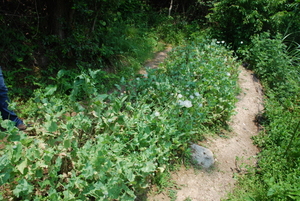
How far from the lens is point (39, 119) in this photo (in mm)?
2930

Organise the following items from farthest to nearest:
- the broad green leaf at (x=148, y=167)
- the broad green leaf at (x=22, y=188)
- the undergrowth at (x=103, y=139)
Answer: the broad green leaf at (x=148, y=167)
the undergrowth at (x=103, y=139)
the broad green leaf at (x=22, y=188)

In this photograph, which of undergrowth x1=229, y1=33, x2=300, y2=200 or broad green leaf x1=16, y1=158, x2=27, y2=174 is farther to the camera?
undergrowth x1=229, y1=33, x2=300, y2=200

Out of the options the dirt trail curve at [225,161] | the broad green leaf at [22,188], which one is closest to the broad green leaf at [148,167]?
the dirt trail curve at [225,161]

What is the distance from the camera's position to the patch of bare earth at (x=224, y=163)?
3.05 meters

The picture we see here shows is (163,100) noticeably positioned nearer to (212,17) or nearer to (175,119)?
(175,119)

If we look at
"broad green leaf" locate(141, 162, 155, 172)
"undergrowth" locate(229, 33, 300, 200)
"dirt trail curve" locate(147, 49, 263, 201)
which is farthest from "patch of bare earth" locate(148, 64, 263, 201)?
"broad green leaf" locate(141, 162, 155, 172)

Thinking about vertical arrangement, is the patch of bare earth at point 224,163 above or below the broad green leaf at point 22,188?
below

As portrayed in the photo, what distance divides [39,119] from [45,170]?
69cm

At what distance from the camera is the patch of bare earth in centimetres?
305

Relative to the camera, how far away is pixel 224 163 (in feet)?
12.0

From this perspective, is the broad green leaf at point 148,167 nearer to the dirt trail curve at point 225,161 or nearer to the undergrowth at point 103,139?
the undergrowth at point 103,139

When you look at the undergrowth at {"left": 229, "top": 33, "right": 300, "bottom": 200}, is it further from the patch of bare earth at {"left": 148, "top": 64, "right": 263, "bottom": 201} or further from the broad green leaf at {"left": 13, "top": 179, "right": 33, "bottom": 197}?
the broad green leaf at {"left": 13, "top": 179, "right": 33, "bottom": 197}

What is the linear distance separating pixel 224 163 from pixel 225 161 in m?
0.06

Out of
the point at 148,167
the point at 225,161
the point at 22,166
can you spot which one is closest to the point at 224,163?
the point at 225,161
